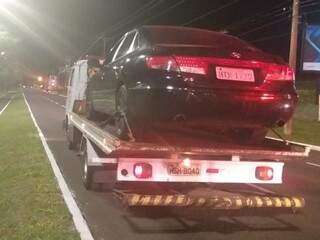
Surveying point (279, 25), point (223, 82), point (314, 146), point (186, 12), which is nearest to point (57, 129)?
point (314, 146)

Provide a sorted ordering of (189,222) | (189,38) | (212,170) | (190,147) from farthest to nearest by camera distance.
A: (189,38)
(189,222)
(212,170)
(190,147)

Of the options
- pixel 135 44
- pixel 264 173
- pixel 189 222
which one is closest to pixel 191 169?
pixel 189 222

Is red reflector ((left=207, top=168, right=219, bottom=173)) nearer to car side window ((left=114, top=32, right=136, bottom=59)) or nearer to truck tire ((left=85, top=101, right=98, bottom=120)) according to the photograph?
car side window ((left=114, top=32, right=136, bottom=59))

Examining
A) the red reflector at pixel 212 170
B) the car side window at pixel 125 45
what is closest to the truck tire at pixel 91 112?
the car side window at pixel 125 45

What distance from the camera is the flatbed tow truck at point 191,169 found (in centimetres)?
751

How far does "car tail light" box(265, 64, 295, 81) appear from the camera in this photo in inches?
314

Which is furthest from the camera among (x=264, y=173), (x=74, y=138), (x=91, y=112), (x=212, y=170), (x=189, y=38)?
(x=74, y=138)

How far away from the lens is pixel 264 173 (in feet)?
26.8

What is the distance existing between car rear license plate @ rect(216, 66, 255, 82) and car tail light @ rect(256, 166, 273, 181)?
1.15 metres

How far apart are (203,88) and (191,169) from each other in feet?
3.37

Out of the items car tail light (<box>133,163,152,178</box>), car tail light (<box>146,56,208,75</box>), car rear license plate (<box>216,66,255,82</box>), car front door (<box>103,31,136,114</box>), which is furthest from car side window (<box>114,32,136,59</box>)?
car tail light (<box>133,163,152,178</box>)

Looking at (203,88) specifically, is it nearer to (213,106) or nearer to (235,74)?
(213,106)

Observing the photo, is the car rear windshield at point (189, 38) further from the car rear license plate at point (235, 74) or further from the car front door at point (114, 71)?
the car rear license plate at point (235, 74)

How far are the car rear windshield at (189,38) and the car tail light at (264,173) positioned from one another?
1.64 metres
